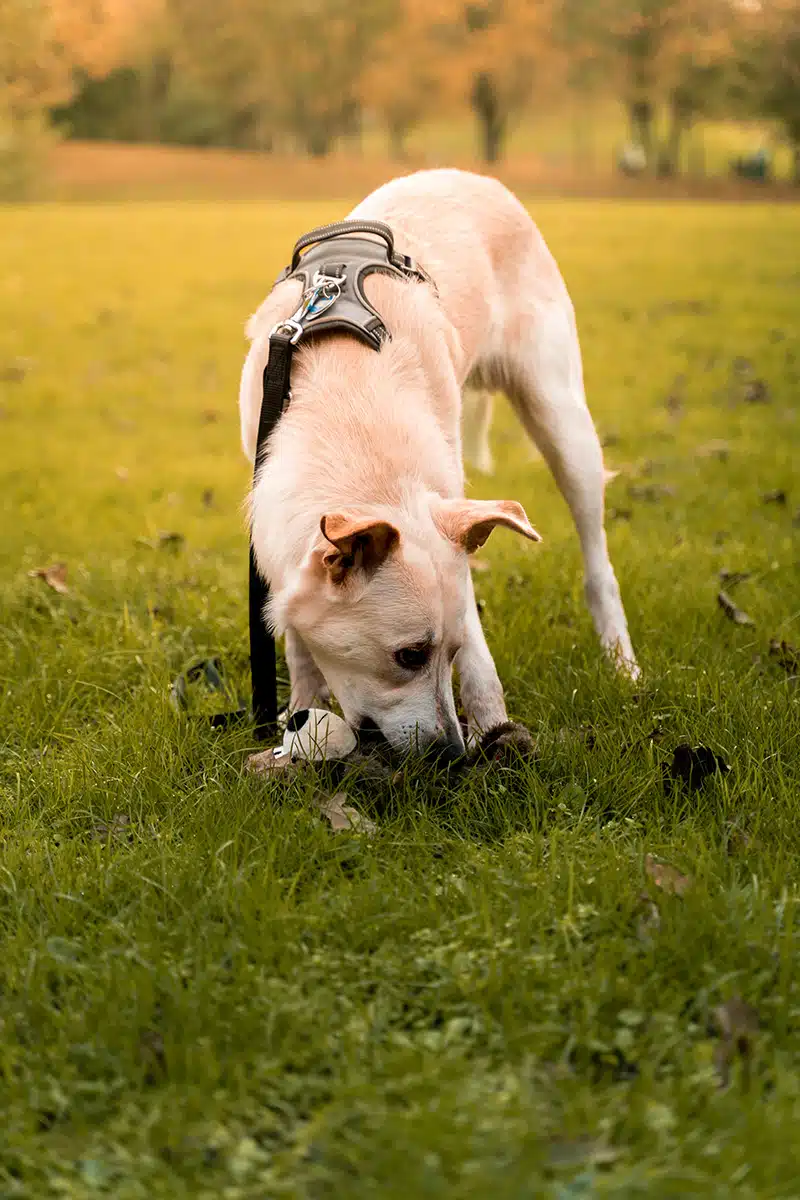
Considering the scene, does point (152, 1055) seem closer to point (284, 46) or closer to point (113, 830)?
point (113, 830)

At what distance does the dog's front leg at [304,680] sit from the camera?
13.0 feet

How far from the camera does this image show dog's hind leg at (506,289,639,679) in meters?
4.64

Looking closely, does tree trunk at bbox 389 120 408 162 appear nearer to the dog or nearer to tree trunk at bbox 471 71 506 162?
tree trunk at bbox 471 71 506 162

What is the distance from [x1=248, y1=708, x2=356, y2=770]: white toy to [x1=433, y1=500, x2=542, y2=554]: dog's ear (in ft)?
1.98

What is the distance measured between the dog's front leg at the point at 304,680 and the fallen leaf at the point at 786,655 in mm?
1567

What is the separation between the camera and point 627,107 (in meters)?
Answer: 53.8

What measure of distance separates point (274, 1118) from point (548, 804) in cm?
130

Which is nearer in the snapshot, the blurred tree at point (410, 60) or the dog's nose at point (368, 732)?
the dog's nose at point (368, 732)

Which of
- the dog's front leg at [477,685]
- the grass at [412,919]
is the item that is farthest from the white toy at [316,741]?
the dog's front leg at [477,685]

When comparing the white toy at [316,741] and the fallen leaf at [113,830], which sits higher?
the white toy at [316,741]

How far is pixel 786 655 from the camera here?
4.20 metres

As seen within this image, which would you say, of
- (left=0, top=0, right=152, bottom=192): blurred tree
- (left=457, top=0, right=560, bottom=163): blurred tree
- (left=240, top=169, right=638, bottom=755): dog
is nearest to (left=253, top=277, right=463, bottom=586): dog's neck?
(left=240, top=169, right=638, bottom=755): dog

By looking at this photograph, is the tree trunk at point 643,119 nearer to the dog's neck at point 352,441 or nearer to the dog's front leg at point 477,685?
the dog's neck at point 352,441

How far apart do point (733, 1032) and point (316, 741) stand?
1427 mm
